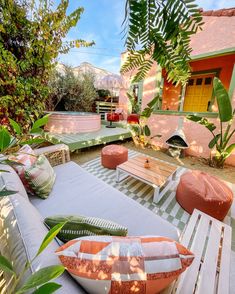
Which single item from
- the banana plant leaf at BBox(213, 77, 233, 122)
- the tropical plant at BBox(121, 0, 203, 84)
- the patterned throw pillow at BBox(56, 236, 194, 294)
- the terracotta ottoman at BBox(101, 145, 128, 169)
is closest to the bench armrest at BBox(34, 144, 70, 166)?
the terracotta ottoman at BBox(101, 145, 128, 169)

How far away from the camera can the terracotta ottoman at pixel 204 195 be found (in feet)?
6.12

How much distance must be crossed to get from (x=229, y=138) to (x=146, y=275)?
12.4 ft

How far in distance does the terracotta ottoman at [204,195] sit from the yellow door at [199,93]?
4440 mm

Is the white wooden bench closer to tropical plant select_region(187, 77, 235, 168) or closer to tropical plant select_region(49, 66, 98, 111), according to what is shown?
tropical plant select_region(187, 77, 235, 168)

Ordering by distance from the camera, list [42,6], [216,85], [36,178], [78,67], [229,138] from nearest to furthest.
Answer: [36,178] < [42,6] < [216,85] < [229,138] < [78,67]

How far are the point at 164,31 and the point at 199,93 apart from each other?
6329mm

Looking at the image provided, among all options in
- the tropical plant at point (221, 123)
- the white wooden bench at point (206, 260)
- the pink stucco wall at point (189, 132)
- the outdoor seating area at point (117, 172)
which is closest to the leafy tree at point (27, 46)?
the outdoor seating area at point (117, 172)

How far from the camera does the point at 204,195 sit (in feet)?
6.29

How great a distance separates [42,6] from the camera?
2.47m

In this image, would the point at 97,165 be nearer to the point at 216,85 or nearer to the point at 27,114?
the point at 27,114

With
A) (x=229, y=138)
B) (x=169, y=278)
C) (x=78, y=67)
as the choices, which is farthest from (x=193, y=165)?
(x=78, y=67)

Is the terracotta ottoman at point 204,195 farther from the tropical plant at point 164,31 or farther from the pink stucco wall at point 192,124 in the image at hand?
the pink stucco wall at point 192,124

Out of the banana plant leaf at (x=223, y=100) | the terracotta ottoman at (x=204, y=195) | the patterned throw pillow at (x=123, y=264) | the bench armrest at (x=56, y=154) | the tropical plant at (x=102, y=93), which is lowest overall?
the terracotta ottoman at (x=204, y=195)

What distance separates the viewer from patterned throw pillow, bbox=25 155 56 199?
1.45 metres
